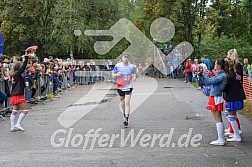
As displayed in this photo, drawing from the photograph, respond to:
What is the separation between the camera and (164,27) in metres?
48.1

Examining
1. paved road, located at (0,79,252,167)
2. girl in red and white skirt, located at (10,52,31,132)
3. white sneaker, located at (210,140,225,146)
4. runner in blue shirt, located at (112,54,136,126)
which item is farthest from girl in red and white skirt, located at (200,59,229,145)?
girl in red and white skirt, located at (10,52,31,132)

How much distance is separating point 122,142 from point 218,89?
2.21 metres

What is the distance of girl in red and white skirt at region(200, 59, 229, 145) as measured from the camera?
9.80 metres

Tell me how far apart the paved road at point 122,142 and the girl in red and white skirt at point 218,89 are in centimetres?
44

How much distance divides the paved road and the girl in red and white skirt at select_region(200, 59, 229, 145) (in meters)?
Answer: 0.44

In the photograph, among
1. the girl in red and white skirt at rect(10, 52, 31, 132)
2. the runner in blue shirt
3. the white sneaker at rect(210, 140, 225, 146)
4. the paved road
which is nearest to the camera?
the paved road

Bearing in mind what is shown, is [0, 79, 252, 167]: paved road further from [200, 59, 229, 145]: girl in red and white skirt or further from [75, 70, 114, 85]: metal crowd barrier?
[75, 70, 114, 85]: metal crowd barrier

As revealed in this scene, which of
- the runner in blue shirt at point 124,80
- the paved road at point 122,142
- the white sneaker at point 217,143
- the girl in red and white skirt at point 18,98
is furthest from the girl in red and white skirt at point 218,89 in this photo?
the girl in red and white skirt at point 18,98

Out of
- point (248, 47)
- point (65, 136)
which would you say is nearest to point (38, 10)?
point (248, 47)

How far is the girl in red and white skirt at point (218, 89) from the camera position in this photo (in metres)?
9.80

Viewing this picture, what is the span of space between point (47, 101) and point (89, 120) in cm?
733

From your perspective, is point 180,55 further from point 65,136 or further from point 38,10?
point 65,136

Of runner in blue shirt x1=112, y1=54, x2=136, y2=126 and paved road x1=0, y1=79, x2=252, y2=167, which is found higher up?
runner in blue shirt x1=112, y1=54, x2=136, y2=126

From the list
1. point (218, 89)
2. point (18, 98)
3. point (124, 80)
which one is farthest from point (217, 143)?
point (18, 98)
